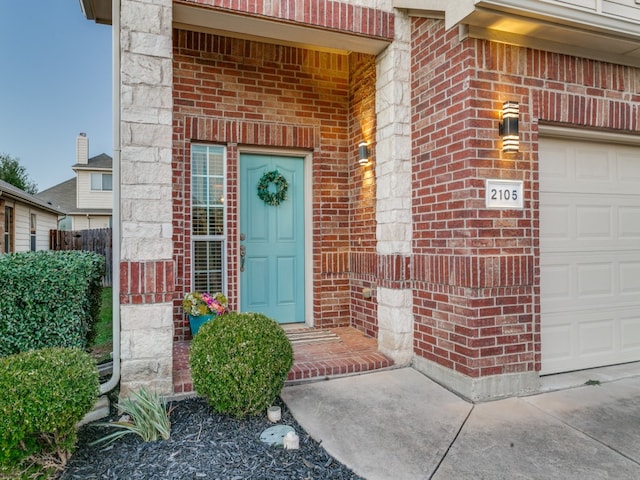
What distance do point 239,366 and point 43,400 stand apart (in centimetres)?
102

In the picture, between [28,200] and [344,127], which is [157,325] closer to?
[344,127]

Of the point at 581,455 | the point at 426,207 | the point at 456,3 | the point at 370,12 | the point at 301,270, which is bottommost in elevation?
the point at 581,455

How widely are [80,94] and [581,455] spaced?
32066mm

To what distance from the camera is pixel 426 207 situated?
356 cm

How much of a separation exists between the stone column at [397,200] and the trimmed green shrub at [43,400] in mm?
2515

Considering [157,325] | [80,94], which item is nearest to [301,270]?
[157,325]

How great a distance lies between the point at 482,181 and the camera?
308 cm

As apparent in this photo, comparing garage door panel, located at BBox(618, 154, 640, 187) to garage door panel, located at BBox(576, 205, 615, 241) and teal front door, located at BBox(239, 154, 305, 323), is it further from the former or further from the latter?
teal front door, located at BBox(239, 154, 305, 323)

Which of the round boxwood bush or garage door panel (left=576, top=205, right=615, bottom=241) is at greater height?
garage door panel (left=576, top=205, right=615, bottom=241)

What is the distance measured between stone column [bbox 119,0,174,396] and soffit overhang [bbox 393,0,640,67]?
222 cm

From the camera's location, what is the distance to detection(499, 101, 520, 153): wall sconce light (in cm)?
307

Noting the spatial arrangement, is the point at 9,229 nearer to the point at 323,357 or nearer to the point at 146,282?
the point at 146,282

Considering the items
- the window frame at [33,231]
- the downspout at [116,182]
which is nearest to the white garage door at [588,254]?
the downspout at [116,182]

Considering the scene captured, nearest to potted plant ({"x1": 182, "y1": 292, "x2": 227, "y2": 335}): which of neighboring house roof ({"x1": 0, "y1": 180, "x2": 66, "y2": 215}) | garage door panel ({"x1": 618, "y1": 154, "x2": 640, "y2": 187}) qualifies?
garage door panel ({"x1": 618, "y1": 154, "x2": 640, "y2": 187})
